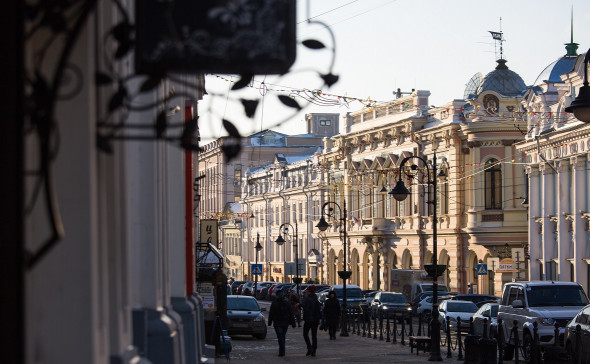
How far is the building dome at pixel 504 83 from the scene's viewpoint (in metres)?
69.0

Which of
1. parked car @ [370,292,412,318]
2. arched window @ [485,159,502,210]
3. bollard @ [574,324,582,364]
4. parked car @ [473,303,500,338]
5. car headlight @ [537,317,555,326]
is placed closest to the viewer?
bollard @ [574,324,582,364]

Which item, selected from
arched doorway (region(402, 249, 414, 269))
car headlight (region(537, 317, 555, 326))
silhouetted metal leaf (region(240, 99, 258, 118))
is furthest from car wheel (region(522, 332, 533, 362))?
arched doorway (region(402, 249, 414, 269))

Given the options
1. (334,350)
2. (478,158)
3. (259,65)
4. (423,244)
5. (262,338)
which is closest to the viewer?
(259,65)

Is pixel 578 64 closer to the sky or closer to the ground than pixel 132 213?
closer to the sky

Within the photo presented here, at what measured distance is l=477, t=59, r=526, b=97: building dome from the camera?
6900cm

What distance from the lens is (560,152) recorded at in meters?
54.4

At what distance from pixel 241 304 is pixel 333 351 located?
809 cm

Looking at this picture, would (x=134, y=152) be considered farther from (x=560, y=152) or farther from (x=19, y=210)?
(x=560, y=152)

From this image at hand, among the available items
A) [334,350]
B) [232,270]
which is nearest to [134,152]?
[334,350]

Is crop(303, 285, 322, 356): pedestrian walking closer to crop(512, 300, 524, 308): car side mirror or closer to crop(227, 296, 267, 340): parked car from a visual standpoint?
crop(512, 300, 524, 308): car side mirror

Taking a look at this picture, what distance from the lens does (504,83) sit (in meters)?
69.6

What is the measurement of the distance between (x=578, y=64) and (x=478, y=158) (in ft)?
51.5

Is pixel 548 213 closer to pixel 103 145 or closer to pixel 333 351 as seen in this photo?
pixel 333 351

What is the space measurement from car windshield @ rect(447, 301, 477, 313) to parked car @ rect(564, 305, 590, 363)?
62.1ft
